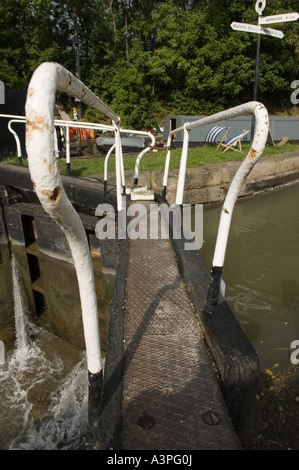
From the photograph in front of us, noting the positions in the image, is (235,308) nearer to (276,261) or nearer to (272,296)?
(272,296)

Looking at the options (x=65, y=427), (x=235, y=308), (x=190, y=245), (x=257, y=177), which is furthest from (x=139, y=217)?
(x=257, y=177)

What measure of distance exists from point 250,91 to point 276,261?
23.0 meters

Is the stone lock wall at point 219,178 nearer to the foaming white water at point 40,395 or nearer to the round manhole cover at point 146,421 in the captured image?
the foaming white water at point 40,395

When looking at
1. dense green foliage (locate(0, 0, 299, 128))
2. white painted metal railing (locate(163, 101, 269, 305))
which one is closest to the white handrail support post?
white painted metal railing (locate(163, 101, 269, 305))

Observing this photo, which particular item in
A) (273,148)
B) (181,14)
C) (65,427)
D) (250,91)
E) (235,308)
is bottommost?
(65,427)

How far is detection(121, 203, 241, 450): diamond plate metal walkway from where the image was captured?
1312 mm

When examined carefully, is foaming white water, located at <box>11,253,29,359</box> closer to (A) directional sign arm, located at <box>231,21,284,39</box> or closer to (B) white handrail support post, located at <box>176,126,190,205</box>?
(B) white handrail support post, located at <box>176,126,190,205</box>

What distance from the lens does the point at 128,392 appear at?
1.55 meters

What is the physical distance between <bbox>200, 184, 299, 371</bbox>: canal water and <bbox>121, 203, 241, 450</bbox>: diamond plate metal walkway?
5.53ft

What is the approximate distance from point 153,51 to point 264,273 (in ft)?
81.6

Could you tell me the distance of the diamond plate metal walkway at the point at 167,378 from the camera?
131cm

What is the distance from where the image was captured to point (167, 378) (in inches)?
65.2

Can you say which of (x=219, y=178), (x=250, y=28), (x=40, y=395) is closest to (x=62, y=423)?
(x=40, y=395)

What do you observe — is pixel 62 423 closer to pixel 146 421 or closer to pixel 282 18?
pixel 146 421
